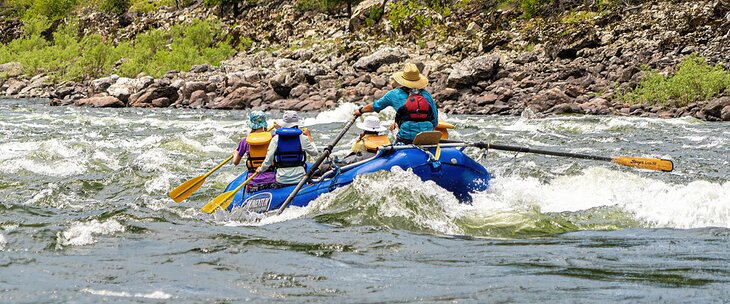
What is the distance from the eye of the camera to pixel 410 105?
32.3ft

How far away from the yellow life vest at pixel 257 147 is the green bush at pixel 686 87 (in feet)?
62.0

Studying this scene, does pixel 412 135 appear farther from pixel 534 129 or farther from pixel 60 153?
pixel 534 129

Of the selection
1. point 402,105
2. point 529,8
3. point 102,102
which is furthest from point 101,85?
point 402,105

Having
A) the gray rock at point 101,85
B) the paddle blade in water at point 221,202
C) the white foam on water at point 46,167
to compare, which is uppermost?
the paddle blade in water at point 221,202

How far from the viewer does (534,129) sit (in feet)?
70.2

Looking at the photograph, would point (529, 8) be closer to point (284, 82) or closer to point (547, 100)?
point (284, 82)

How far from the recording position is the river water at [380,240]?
5466mm

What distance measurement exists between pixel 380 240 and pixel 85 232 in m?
2.57

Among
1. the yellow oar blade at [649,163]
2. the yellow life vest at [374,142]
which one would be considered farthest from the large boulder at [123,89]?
the yellow oar blade at [649,163]

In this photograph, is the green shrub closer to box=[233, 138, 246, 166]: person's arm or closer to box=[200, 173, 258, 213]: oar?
box=[233, 138, 246, 166]: person's arm

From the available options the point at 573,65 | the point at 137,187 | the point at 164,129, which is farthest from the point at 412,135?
the point at 573,65

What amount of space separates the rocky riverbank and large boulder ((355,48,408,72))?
0.18 ft

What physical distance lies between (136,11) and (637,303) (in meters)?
75.6

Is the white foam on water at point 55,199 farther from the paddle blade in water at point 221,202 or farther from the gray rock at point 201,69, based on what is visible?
the gray rock at point 201,69
